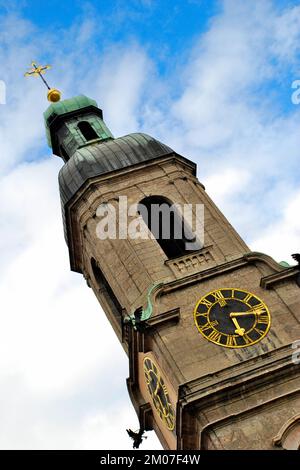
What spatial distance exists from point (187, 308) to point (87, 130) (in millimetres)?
12340

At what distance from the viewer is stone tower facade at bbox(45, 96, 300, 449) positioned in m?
21.6

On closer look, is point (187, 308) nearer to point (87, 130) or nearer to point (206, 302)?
point (206, 302)

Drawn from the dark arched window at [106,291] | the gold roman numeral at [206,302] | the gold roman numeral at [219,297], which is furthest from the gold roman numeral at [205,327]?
the dark arched window at [106,291]

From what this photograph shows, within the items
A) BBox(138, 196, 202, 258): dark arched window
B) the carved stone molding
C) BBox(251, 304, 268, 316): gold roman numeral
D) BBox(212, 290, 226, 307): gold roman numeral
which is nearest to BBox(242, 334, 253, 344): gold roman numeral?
BBox(251, 304, 268, 316): gold roman numeral

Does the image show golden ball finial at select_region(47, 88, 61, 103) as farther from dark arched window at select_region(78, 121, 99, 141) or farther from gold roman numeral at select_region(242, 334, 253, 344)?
gold roman numeral at select_region(242, 334, 253, 344)

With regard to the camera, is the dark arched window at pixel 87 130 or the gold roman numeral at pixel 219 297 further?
the dark arched window at pixel 87 130

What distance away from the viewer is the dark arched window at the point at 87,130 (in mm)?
34219

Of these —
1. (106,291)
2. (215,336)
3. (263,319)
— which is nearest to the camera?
(215,336)

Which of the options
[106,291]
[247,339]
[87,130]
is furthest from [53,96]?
[247,339]

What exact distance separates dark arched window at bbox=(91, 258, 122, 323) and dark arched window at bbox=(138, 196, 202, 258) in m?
2.28

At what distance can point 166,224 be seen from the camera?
92.5 ft

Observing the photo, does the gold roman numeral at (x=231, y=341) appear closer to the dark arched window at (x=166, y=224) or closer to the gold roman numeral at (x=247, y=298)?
the gold roman numeral at (x=247, y=298)

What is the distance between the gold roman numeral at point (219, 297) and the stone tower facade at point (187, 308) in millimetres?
31
